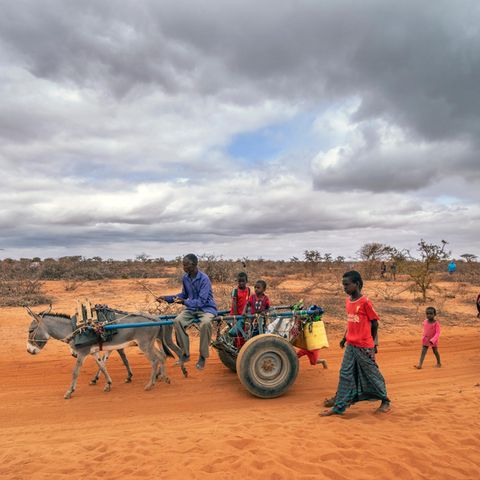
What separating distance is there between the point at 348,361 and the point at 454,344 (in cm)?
673

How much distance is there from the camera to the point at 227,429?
523 centimetres

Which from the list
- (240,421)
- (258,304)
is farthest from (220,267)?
(240,421)

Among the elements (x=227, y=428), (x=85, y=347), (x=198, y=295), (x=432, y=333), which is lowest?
(x=227, y=428)

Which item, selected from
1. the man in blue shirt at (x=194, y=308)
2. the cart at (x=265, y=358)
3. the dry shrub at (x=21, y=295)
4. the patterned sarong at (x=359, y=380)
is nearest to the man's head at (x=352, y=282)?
the patterned sarong at (x=359, y=380)

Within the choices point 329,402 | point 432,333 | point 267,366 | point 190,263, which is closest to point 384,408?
point 329,402

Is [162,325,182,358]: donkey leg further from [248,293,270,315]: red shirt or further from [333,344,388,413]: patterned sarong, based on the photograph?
[333,344,388,413]: patterned sarong

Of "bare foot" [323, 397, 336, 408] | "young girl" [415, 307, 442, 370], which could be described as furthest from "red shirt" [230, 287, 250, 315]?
"young girl" [415, 307, 442, 370]

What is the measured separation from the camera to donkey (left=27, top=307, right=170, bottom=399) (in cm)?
701

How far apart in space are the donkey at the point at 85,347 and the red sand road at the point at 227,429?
414mm

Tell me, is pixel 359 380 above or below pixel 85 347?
below

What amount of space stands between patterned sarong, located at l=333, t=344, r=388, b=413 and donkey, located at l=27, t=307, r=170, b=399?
335 centimetres

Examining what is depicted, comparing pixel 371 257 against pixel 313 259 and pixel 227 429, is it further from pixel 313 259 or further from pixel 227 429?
pixel 227 429

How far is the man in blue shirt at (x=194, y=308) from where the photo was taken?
6.67m

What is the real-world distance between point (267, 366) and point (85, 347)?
10.3ft
